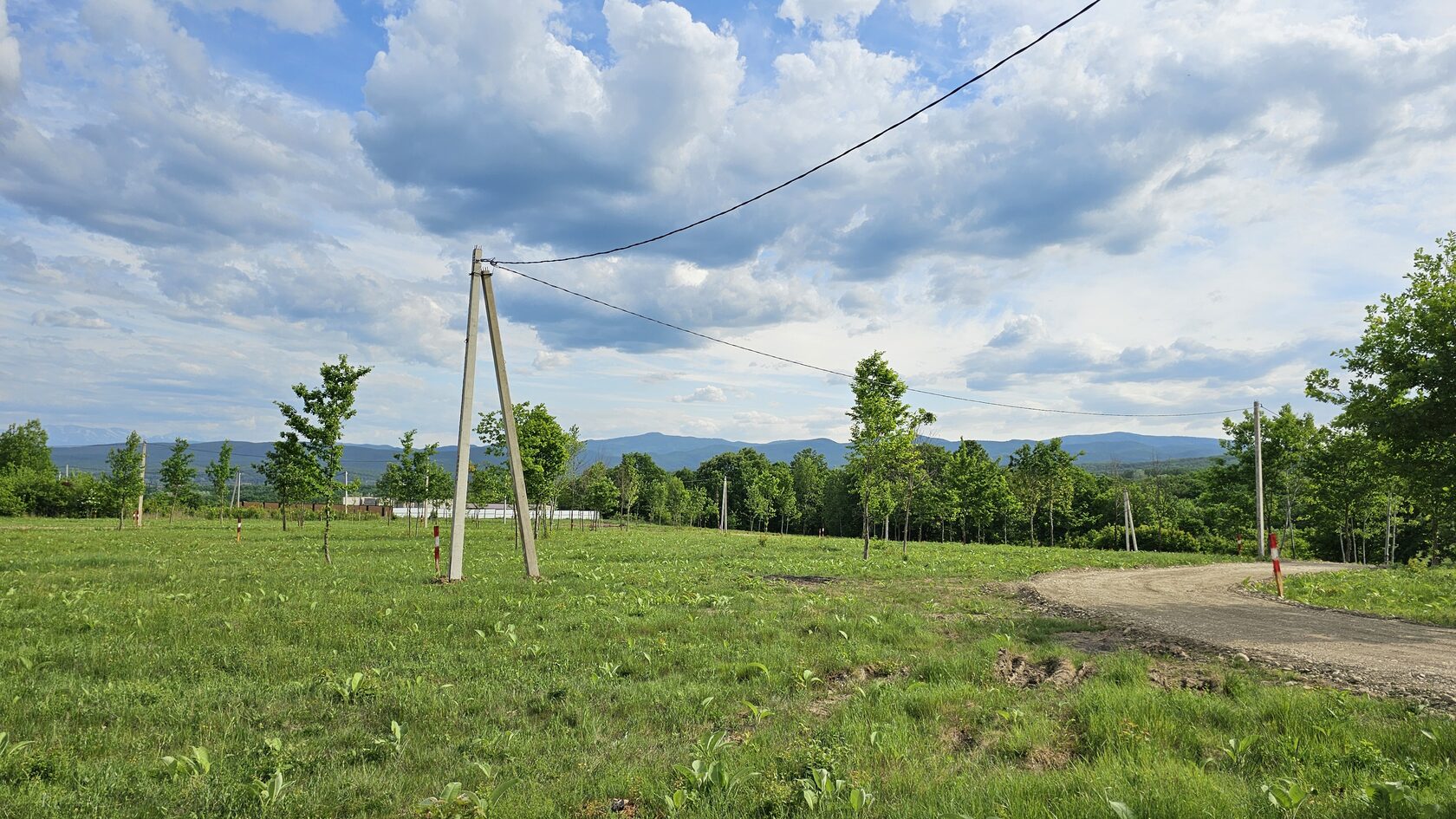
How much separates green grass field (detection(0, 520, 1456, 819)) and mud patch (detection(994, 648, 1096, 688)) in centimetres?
20

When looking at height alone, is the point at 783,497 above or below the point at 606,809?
below

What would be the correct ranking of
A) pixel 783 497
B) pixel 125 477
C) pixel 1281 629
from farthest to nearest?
pixel 783 497, pixel 125 477, pixel 1281 629

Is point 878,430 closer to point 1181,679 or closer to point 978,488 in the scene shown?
point 1181,679

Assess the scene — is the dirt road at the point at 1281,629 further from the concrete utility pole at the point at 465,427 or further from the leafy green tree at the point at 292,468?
the leafy green tree at the point at 292,468

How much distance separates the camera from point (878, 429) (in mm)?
28781

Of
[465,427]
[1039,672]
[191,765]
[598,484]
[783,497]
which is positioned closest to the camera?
[191,765]

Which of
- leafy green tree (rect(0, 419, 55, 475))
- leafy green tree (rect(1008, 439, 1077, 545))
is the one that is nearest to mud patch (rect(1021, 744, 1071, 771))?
leafy green tree (rect(1008, 439, 1077, 545))

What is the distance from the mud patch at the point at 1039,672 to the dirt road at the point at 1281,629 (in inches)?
109

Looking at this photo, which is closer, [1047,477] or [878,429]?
[878,429]

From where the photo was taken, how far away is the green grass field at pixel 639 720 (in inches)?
200

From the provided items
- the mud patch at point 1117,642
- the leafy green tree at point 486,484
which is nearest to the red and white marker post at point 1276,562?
the mud patch at point 1117,642

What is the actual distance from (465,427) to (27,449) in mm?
104737

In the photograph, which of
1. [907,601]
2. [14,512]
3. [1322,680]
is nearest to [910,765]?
[1322,680]

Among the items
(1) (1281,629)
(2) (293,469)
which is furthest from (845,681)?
(2) (293,469)
